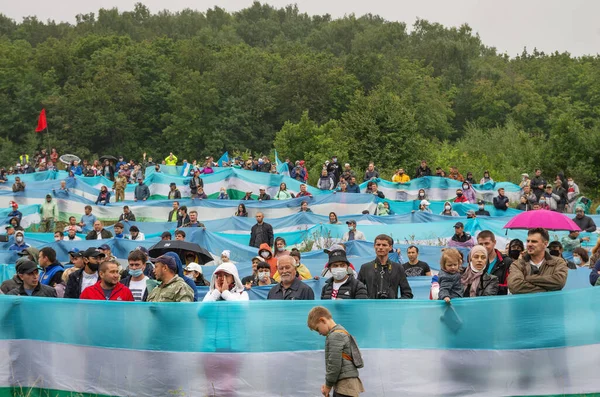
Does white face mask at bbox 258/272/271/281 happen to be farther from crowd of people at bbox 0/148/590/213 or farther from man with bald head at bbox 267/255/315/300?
crowd of people at bbox 0/148/590/213

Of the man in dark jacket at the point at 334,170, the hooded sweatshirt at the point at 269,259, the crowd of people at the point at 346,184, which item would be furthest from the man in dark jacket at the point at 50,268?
the man in dark jacket at the point at 334,170

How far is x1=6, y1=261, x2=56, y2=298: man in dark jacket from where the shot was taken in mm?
11508

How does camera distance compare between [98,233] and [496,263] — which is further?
[98,233]

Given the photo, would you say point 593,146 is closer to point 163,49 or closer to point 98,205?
point 98,205

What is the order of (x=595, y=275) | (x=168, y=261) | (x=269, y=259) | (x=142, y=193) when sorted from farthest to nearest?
(x=142, y=193) → (x=269, y=259) → (x=595, y=275) → (x=168, y=261)

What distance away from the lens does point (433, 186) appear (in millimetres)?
34969

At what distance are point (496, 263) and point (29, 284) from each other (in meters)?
4.99

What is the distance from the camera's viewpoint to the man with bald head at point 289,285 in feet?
36.1

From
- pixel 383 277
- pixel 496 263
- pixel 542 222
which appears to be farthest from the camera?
pixel 542 222

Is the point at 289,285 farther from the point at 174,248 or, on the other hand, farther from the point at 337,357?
the point at 174,248

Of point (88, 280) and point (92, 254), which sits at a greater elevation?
point (92, 254)

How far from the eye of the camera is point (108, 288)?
11.2 m

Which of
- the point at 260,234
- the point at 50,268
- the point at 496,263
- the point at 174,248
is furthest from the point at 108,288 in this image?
the point at 260,234

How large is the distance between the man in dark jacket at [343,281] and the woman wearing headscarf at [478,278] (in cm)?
102
